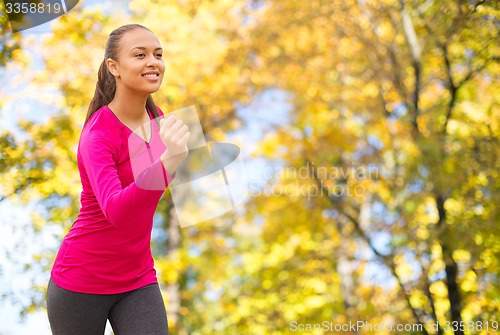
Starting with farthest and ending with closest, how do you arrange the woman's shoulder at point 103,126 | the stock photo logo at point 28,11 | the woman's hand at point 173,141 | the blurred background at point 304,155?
the blurred background at point 304,155 → the stock photo logo at point 28,11 → the woman's shoulder at point 103,126 → the woman's hand at point 173,141

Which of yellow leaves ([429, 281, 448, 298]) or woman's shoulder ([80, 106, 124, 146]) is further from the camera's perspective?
yellow leaves ([429, 281, 448, 298])

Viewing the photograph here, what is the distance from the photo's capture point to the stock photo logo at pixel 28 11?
12.2ft

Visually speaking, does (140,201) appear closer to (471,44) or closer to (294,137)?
(471,44)

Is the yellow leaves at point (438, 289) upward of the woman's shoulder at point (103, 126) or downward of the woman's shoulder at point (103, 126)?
downward

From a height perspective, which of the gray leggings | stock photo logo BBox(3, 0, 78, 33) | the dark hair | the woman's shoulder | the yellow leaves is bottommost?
the yellow leaves

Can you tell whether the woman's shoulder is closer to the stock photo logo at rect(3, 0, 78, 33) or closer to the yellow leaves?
the stock photo logo at rect(3, 0, 78, 33)

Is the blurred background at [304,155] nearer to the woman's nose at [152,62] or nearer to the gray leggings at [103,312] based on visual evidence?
the woman's nose at [152,62]

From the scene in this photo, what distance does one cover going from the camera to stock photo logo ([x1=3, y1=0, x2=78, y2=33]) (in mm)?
3729

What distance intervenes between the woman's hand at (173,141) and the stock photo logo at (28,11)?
296cm

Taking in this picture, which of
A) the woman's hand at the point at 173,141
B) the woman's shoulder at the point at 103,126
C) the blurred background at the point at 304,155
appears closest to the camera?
the woman's hand at the point at 173,141

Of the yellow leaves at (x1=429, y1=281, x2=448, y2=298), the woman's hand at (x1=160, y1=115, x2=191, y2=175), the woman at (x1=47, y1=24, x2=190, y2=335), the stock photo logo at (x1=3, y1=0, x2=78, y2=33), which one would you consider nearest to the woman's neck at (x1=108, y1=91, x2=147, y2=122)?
the woman at (x1=47, y1=24, x2=190, y2=335)

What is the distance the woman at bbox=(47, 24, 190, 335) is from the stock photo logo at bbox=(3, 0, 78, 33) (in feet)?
8.58

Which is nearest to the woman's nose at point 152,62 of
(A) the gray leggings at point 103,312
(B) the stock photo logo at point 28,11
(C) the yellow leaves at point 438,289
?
(A) the gray leggings at point 103,312

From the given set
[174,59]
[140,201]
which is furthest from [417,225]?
[140,201]
